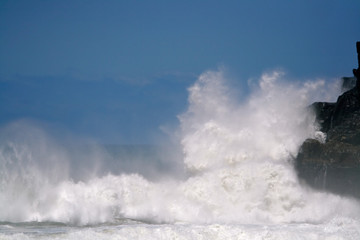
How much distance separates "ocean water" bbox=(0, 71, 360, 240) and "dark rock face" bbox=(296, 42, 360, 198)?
0.51 m

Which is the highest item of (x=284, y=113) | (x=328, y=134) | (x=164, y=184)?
(x=284, y=113)

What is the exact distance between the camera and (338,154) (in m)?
19.1

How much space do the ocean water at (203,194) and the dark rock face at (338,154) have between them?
506mm

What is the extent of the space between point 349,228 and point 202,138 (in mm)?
11402

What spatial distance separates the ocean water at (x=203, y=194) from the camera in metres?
14.5

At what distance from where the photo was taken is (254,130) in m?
24.0

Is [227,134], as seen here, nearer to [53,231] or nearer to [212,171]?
[212,171]

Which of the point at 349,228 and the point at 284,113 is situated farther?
the point at 284,113

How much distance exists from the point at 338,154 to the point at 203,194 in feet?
20.2

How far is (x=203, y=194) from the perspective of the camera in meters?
20.3

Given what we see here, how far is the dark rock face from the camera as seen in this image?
18.6 metres

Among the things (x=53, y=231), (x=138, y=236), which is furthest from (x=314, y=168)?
(x=53, y=231)

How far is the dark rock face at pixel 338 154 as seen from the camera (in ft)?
61.2

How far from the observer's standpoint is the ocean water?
47.5ft
